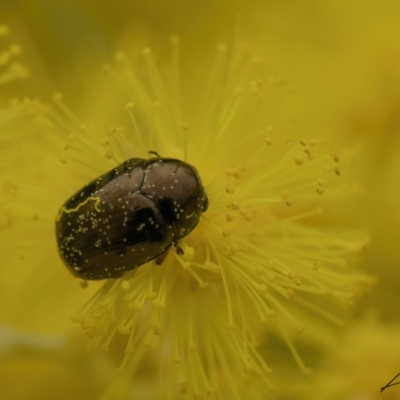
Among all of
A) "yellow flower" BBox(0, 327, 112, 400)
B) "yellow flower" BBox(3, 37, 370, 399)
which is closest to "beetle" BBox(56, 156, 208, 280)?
"yellow flower" BBox(3, 37, 370, 399)

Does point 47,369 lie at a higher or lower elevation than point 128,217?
lower

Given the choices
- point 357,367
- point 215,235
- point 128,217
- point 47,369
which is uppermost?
point 128,217

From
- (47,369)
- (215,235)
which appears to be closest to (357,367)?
(215,235)

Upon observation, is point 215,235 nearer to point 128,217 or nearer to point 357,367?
point 128,217

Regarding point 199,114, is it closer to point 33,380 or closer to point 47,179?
point 47,179

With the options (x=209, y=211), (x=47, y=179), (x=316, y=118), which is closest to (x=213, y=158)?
(x=209, y=211)

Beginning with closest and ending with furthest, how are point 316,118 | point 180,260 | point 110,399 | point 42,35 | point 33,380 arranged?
point 180,260, point 110,399, point 33,380, point 316,118, point 42,35

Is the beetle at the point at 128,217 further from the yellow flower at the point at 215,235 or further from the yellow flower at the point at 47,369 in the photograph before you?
the yellow flower at the point at 47,369
